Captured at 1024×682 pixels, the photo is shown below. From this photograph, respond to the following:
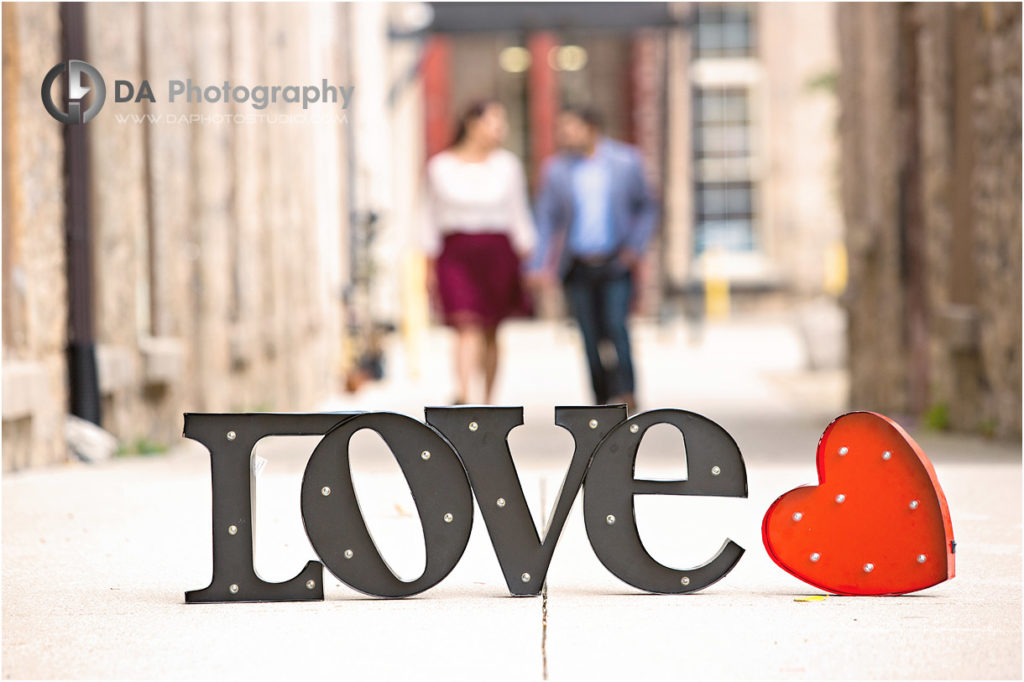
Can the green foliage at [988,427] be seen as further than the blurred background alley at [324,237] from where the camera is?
Yes

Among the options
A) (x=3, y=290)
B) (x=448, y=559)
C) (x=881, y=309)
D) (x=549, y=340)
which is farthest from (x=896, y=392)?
(x=549, y=340)

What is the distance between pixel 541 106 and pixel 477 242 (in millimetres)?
16138

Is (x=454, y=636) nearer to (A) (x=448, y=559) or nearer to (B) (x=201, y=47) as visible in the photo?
(A) (x=448, y=559)

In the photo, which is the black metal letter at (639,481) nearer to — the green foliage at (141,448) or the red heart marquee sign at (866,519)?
the red heart marquee sign at (866,519)

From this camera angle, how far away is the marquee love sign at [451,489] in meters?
3.67

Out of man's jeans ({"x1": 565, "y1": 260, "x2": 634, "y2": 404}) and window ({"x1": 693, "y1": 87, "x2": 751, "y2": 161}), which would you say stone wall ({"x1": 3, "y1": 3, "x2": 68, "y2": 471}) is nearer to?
man's jeans ({"x1": 565, "y1": 260, "x2": 634, "y2": 404})

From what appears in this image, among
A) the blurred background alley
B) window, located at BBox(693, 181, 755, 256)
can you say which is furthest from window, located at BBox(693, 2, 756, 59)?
the blurred background alley

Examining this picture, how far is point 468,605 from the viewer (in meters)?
3.71

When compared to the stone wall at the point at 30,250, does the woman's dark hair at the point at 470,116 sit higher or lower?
higher

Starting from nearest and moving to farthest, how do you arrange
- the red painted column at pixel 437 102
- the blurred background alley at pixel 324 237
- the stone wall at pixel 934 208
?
the blurred background alley at pixel 324 237, the stone wall at pixel 934 208, the red painted column at pixel 437 102

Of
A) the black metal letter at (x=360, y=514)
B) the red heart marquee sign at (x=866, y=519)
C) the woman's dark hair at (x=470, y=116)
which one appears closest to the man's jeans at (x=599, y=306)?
the woman's dark hair at (x=470, y=116)

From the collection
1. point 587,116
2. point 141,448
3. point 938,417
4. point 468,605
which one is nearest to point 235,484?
point 468,605

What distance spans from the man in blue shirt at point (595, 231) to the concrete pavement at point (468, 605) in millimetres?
1828

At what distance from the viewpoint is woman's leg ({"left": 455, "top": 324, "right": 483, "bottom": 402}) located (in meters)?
8.37
